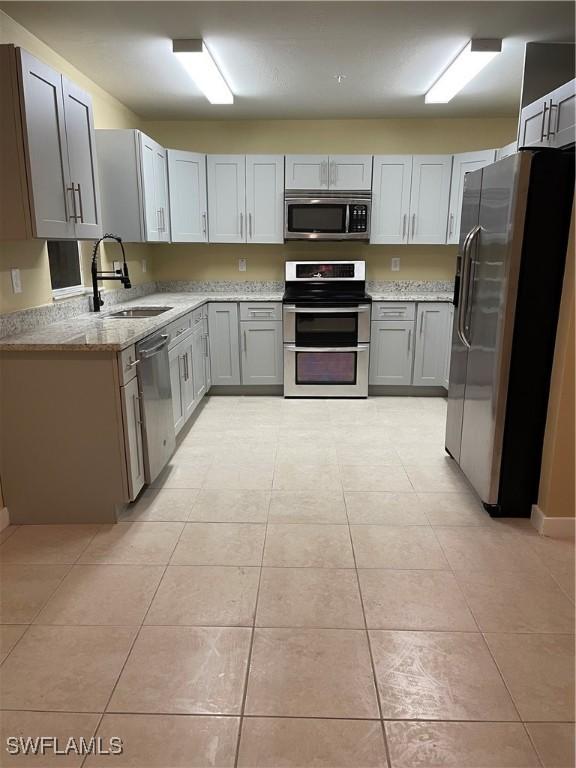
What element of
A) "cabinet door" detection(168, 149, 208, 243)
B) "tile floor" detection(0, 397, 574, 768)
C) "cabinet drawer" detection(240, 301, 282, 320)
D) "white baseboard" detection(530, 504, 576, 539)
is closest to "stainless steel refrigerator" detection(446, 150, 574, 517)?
"white baseboard" detection(530, 504, 576, 539)

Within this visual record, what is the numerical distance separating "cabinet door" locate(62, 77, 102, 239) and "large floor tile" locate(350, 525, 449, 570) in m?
2.21

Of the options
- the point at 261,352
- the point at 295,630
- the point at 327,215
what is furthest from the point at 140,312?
the point at 295,630

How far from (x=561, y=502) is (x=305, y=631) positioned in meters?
1.51

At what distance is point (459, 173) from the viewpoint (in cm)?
486

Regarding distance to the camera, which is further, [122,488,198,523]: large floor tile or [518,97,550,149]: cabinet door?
[518,97,550,149]: cabinet door

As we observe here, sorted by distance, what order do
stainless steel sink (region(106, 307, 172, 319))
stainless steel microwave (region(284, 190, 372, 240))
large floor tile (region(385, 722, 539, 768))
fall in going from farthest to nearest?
1. stainless steel microwave (region(284, 190, 372, 240))
2. stainless steel sink (region(106, 307, 172, 319))
3. large floor tile (region(385, 722, 539, 768))

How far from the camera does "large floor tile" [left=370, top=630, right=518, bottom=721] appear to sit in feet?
5.29

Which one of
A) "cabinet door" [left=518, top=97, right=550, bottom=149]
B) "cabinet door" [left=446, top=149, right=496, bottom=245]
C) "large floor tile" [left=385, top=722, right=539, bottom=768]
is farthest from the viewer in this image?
"cabinet door" [left=446, top=149, right=496, bottom=245]

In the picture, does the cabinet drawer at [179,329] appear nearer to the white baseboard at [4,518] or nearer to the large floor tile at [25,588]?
the white baseboard at [4,518]

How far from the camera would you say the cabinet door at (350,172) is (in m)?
4.86

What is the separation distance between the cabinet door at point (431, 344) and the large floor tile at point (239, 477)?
2207mm

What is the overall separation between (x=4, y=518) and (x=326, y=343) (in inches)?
122

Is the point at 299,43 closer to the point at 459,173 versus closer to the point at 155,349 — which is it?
the point at 155,349

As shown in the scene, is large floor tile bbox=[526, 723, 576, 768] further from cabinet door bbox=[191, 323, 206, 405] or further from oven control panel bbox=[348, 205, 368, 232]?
oven control panel bbox=[348, 205, 368, 232]
